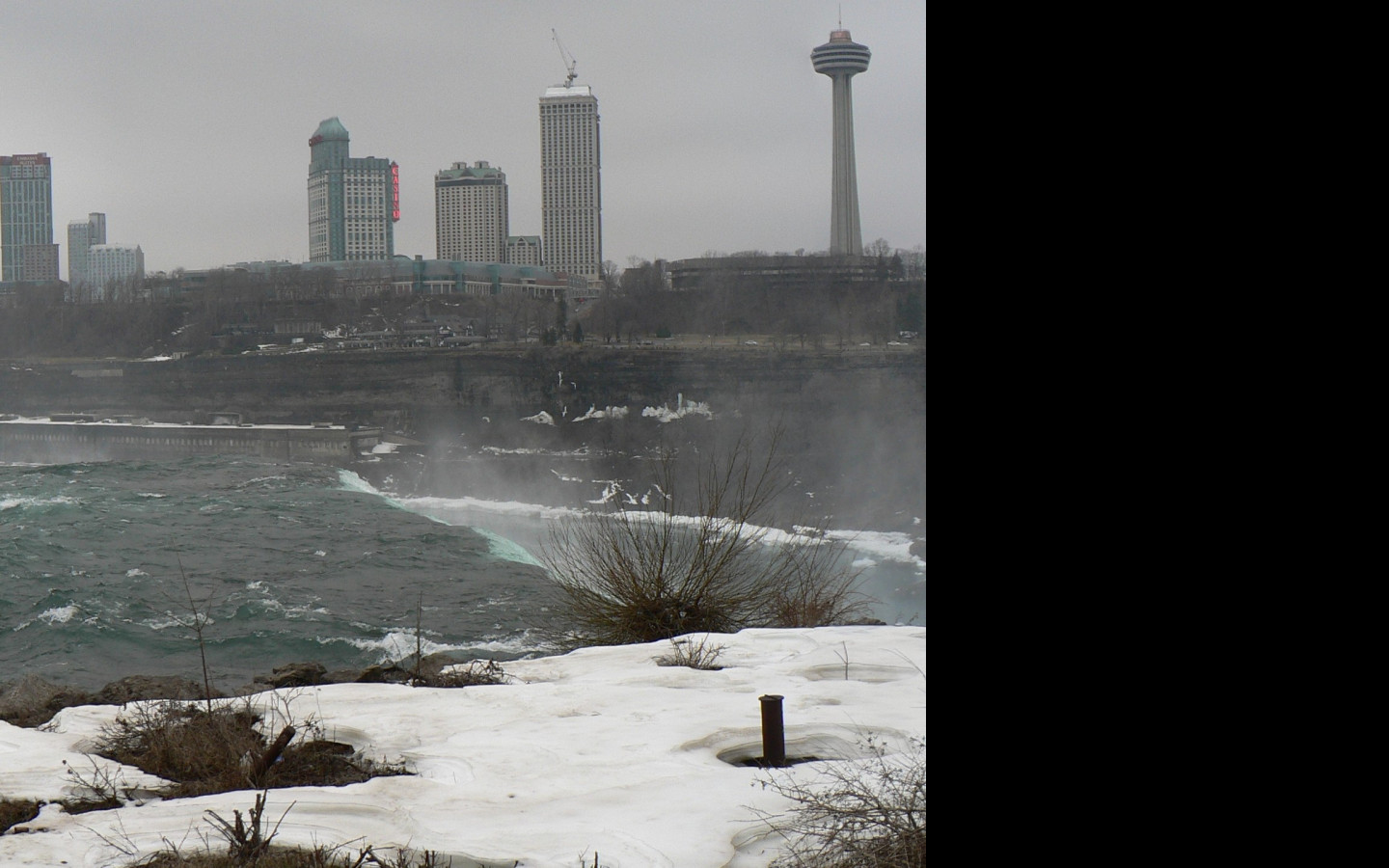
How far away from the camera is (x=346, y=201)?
6494 cm

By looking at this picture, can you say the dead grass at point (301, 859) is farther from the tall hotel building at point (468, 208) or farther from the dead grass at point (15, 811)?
the tall hotel building at point (468, 208)

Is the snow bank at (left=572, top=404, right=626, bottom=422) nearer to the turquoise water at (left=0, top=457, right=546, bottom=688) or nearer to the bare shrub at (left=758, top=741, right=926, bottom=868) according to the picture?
the turquoise water at (left=0, top=457, right=546, bottom=688)

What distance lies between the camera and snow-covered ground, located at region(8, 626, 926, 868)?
225 cm

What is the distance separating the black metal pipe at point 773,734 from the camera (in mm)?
2781

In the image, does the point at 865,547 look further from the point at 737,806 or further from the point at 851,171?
the point at 851,171

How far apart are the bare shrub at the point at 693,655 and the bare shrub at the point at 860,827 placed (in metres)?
1.74

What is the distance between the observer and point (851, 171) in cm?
5959

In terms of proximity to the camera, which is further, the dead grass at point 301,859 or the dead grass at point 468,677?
the dead grass at point 468,677

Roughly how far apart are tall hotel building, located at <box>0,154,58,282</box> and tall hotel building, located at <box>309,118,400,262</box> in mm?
15833

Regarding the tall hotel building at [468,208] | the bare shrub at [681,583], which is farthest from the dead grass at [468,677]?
the tall hotel building at [468,208]
